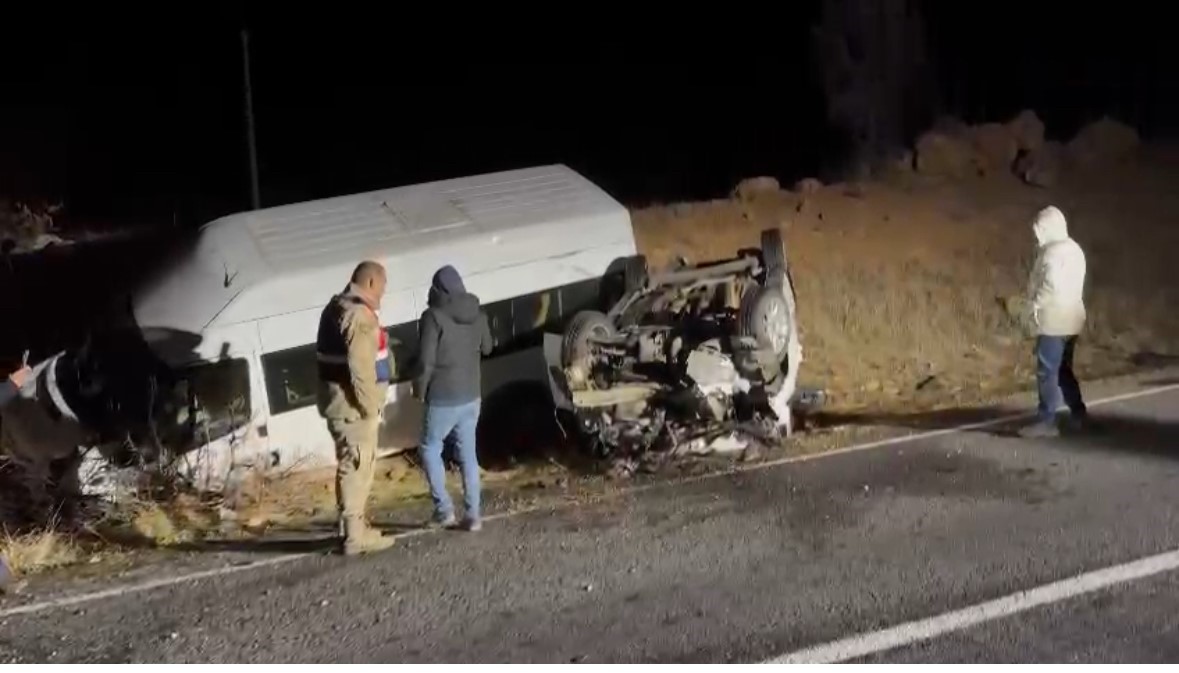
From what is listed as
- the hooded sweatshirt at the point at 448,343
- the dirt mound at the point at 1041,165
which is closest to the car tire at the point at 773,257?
the hooded sweatshirt at the point at 448,343

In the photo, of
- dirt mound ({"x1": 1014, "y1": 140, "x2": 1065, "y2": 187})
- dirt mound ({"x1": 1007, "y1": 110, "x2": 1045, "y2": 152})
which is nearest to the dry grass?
dirt mound ({"x1": 1014, "y1": 140, "x2": 1065, "y2": 187})

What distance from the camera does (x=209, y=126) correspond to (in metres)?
28.4

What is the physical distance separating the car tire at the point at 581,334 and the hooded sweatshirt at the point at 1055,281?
319cm

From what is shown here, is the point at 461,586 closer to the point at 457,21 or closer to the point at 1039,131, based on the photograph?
the point at 1039,131

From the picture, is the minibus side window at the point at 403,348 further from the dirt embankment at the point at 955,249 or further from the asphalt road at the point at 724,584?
the dirt embankment at the point at 955,249

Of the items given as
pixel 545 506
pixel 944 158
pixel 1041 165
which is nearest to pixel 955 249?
pixel 944 158

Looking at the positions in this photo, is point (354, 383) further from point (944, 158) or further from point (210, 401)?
point (944, 158)

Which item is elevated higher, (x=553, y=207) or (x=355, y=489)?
(x=553, y=207)

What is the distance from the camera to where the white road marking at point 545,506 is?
7520 mm

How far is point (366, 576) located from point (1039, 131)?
1462cm

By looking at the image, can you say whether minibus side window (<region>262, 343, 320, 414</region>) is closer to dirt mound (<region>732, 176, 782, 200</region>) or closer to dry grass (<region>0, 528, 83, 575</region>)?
dry grass (<region>0, 528, 83, 575</region>)

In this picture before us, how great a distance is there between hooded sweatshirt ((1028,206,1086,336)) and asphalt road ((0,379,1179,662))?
973mm

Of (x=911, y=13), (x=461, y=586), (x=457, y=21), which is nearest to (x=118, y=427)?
(x=461, y=586)

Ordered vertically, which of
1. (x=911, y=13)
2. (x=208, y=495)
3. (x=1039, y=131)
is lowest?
(x=208, y=495)
